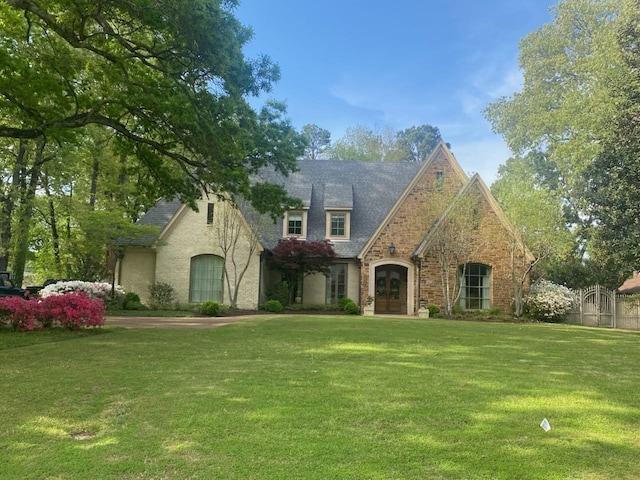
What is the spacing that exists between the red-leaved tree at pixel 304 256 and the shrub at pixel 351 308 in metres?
1.97

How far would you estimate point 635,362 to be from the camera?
8.87m

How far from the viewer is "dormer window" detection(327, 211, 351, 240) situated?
2533 cm

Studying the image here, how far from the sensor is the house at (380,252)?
21594 mm

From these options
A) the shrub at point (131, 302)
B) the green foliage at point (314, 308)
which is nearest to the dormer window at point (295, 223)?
the green foliage at point (314, 308)

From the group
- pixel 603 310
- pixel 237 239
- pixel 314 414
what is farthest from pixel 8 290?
pixel 603 310

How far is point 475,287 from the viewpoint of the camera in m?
22.9

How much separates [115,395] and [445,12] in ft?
57.6

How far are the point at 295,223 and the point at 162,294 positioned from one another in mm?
7572

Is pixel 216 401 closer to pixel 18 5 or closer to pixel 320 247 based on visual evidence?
pixel 18 5

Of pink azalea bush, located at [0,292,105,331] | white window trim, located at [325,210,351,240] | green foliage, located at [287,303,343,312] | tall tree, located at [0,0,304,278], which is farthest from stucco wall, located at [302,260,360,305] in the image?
pink azalea bush, located at [0,292,105,331]

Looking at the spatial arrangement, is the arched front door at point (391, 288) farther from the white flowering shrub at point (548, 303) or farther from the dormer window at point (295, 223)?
the white flowering shrub at point (548, 303)

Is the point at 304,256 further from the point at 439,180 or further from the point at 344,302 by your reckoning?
the point at 439,180

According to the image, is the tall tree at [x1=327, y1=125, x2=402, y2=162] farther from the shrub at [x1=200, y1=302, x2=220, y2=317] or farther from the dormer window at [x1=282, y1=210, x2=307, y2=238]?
the shrub at [x1=200, y1=302, x2=220, y2=317]

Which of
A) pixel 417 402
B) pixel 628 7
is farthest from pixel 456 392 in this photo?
pixel 628 7
